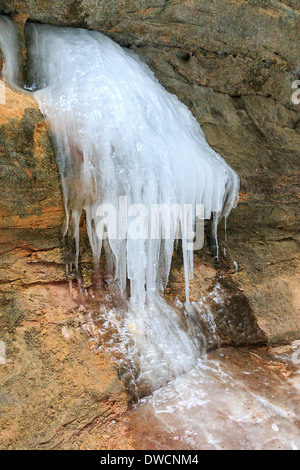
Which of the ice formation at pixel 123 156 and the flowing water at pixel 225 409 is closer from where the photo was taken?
the flowing water at pixel 225 409

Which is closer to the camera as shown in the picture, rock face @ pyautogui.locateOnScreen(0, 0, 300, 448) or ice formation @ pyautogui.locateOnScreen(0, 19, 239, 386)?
rock face @ pyautogui.locateOnScreen(0, 0, 300, 448)

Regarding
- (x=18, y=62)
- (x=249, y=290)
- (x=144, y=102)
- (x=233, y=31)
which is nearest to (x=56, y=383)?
(x=249, y=290)

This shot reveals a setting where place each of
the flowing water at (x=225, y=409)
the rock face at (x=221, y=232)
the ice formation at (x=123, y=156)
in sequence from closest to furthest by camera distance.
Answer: the flowing water at (x=225, y=409) → the rock face at (x=221, y=232) → the ice formation at (x=123, y=156)

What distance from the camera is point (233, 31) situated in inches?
164

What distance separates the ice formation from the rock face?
0.19 metres

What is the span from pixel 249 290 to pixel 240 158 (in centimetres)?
152

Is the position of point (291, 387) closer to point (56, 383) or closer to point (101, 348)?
point (101, 348)

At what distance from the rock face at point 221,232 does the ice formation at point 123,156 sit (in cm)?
19

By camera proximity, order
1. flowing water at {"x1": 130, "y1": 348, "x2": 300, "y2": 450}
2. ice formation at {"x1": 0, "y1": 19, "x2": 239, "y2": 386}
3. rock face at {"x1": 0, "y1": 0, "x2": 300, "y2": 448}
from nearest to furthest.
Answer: flowing water at {"x1": 130, "y1": 348, "x2": 300, "y2": 450} < rock face at {"x1": 0, "y1": 0, "x2": 300, "y2": 448} < ice formation at {"x1": 0, "y1": 19, "x2": 239, "y2": 386}

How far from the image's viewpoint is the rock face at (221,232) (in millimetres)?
2668

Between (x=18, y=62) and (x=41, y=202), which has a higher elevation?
(x=18, y=62)

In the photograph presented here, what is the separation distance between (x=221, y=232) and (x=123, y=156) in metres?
1.65

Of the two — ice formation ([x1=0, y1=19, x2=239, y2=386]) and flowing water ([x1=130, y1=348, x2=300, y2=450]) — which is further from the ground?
ice formation ([x1=0, y1=19, x2=239, y2=386])

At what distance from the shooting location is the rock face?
2668 mm
